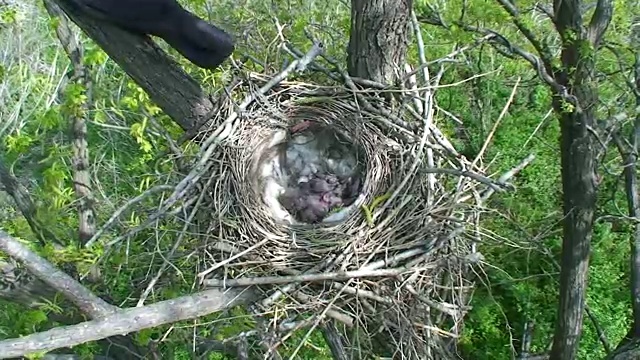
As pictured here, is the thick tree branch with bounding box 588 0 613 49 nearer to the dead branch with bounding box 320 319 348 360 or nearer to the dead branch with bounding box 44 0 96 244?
the dead branch with bounding box 320 319 348 360

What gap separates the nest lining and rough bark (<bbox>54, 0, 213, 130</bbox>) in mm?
96

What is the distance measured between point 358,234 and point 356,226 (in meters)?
0.07

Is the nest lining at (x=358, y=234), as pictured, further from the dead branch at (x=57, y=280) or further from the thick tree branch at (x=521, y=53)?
the thick tree branch at (x=521, y=53)

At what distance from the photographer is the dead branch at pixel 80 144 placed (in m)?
2.87

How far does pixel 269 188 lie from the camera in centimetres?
251

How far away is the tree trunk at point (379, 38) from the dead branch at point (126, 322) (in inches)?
30.9

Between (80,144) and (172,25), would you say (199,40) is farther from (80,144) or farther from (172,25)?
(80,144)

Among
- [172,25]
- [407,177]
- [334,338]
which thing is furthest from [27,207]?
[407,177]

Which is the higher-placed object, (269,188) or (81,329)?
(269,188)

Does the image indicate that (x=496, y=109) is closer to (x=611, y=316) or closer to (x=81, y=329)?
(x=611, y=316)

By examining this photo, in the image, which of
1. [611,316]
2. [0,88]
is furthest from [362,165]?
[611,316]

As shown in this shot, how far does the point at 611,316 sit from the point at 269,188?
3.25 metres

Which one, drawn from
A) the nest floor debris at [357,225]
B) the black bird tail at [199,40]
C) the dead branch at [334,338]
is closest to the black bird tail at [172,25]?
the black bird tail at [199,40]

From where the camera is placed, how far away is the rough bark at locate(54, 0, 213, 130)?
6.72 feet
